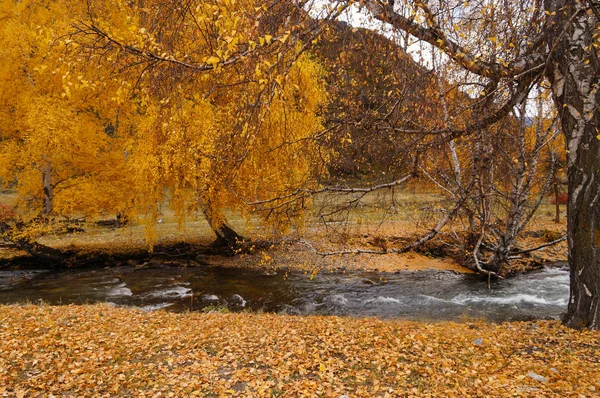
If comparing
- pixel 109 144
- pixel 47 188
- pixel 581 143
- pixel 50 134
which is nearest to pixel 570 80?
pixel 581 143

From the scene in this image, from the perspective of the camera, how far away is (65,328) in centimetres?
703

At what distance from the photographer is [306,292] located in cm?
1262

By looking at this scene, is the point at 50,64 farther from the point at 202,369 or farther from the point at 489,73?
the point at 489,73

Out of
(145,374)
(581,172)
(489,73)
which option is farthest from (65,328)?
(581,172)

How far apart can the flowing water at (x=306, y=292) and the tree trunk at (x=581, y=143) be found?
444 cm

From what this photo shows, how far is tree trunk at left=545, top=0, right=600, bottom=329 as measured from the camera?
18.0ft

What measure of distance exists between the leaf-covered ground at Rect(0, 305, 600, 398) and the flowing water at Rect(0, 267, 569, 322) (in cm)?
348

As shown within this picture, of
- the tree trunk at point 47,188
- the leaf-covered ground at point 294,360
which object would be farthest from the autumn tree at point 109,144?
the leaf-covered ground at point 294,360

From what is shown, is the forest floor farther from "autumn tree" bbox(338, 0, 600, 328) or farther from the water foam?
"autumn tree" bbox(338, 0, 600, 328)

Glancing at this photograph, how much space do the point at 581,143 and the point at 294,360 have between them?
514cm

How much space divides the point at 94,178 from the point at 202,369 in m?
12.1

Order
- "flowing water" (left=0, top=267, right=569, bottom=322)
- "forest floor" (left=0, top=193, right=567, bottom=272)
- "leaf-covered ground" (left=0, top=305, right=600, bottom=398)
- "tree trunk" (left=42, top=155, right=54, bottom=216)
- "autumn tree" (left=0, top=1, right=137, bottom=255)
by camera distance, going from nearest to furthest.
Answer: "leaf-covered ground" (left=0, top=305, right=600, bottom=398), "flowing water" (left=0, top=267, right=569, bottom=322), "autumn tree" (left=0, top=1, right=137, bottom=255), "tree trunk" (left=42, top=155, right=54, bottom=216), "forest floor" (left=0, top=193, right=567, bottom=272)

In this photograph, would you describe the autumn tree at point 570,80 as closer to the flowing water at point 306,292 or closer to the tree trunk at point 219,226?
the flowing water at point 306,292

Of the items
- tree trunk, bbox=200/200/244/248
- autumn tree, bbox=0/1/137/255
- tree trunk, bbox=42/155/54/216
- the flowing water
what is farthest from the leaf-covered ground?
tree trunk, bbox=42/155/54/216
